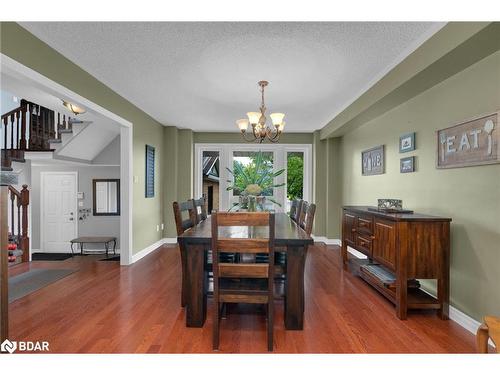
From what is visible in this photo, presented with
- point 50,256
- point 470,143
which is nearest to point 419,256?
point 470,143

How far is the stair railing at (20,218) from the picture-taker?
4500 mm

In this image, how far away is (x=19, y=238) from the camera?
450 centimetres

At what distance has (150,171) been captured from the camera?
509cm

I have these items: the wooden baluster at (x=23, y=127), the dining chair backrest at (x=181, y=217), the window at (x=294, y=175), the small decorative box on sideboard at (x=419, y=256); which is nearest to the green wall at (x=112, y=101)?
the dining chair backrest at (x=181, y=217)

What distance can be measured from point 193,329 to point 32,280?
Answer: 2.62 meters

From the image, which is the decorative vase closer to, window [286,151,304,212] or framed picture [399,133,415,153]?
framed picture [399,133,415,153]

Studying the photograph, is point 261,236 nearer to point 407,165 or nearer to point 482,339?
point 482,339

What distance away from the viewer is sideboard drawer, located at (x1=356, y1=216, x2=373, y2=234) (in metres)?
3.08

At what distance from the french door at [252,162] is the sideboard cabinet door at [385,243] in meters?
3.36

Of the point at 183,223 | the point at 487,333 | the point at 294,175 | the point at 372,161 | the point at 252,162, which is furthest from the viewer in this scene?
the point at 294,175
